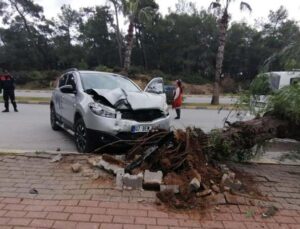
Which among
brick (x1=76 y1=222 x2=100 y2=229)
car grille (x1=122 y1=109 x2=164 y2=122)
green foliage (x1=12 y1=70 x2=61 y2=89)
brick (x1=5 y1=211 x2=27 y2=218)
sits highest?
car grille (x1=122 y1=109 x2=164 y2=122)

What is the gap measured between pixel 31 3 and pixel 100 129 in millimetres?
48047

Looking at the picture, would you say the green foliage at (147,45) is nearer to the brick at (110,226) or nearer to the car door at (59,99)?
the car door at (59,99)

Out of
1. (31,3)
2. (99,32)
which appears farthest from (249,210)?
(31,3)

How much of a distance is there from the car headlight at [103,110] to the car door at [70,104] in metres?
0.98

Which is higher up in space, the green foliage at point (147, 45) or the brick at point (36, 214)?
the green foliage at point (147, 45)

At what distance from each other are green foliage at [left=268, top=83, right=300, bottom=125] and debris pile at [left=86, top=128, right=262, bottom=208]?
4.37ft

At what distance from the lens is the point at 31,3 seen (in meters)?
48.2

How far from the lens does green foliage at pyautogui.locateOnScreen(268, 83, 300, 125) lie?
5387 mm

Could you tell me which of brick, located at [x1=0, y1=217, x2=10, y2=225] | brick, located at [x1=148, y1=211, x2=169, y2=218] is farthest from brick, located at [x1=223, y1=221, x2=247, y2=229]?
brick, located at [x1=0, y1=217, x2=10, y2=225]

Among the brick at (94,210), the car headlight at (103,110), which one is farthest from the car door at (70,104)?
the brick at (94,210)

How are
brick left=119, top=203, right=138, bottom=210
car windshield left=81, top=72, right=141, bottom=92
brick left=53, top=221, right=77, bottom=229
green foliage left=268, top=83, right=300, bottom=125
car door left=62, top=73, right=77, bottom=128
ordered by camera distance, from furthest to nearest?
car windshield left=81, top=72, right=141, bottom=92, car door left=62, top=73, right=77, bottom=128, green foliage left=268, top=83, right=300, bottom=125, brick left=119, top=203, right=138, bottom=210, brick left=53, top=221, right=77, bottom=229

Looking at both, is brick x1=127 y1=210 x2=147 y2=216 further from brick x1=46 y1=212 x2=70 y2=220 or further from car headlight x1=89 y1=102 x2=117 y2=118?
car headlight x1=89 y1=102 x2=117 y2=118

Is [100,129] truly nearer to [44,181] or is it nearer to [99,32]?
[44,181]

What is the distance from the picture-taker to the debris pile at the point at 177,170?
13.9ft
